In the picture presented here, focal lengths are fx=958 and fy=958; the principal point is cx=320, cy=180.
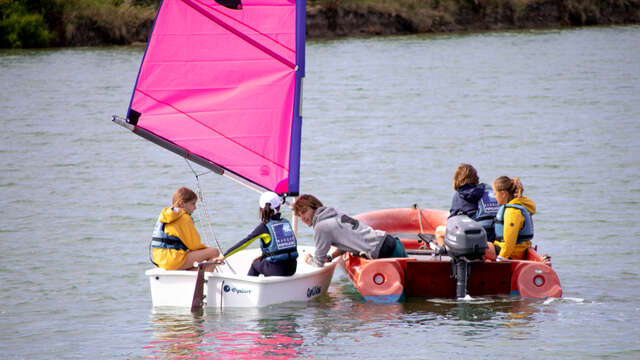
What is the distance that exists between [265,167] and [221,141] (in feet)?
1.86

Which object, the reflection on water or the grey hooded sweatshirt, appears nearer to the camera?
the reflection on water

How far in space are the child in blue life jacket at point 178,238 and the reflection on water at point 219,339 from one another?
55 centimetres

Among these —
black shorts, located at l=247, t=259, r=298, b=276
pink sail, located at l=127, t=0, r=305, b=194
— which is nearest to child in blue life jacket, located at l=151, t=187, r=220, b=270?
black shorts, located at l=247, t=259, r=298, b=276

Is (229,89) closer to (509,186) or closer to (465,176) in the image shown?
(465,176)

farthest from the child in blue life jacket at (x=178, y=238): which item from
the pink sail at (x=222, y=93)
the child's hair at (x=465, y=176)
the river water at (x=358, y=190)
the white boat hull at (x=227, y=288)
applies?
the child's hair at (x=465, y=176)

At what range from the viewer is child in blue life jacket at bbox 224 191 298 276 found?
9039 mm

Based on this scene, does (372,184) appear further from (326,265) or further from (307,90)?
(307,90)

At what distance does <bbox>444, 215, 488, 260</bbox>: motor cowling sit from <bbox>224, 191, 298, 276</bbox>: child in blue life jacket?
1.49 meters

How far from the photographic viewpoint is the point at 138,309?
10.1 meters

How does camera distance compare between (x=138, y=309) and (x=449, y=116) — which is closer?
(x=138, y=309)

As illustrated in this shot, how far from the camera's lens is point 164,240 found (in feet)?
30.0

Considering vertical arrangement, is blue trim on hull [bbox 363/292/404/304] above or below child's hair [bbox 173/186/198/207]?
below

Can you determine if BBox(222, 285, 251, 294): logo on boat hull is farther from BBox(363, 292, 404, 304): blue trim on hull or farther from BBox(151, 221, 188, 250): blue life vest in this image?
BBox(363, 292, 404, 304): blue trim on hull

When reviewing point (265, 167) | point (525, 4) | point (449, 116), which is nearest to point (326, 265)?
point (265, 167)
